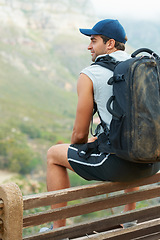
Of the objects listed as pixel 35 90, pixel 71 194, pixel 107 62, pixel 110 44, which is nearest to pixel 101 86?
pixel 107 62

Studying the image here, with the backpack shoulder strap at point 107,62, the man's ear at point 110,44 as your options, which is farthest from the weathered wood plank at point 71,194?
the man's ear at point 110,44

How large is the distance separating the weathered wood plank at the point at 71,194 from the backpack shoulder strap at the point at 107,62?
42cm

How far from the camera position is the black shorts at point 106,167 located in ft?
3.94

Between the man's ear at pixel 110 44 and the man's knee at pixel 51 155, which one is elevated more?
the man's ear at pixel 110 44

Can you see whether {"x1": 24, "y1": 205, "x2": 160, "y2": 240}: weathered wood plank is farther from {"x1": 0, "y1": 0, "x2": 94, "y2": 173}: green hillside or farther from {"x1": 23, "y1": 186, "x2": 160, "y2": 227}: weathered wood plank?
{"x1": 0, "y1": 0, "x2": 94, "y2": 173}: green hillside

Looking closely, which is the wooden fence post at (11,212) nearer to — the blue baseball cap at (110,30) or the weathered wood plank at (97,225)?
the weathered wood plank at (97,225)

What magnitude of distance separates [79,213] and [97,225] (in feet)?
0.40

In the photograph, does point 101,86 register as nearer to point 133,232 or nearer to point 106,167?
point 106,167

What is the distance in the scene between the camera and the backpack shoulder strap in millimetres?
1248

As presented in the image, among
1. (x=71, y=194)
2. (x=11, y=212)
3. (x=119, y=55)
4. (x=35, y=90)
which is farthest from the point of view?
(x=35, y=90)

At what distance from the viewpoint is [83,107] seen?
126 centimetres

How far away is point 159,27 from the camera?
71.8 metres

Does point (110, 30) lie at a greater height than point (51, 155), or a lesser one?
greater

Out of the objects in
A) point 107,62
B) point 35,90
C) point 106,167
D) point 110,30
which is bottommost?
point 35,90
